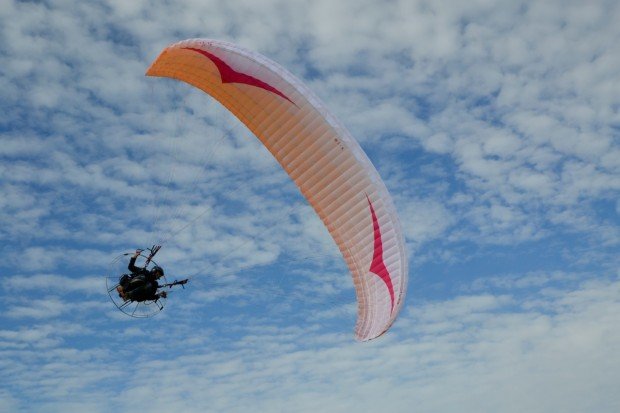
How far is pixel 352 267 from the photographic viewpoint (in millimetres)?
21031

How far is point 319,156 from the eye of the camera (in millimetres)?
19859

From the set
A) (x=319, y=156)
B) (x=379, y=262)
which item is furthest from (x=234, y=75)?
(x=379, y=262)

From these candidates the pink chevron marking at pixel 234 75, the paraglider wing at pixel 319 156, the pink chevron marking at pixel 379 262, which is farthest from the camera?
the pink chevron marking at pixel 379 262

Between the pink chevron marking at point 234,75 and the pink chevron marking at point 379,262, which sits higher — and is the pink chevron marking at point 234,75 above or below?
above

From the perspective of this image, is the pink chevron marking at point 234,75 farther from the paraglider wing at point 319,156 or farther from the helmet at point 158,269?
the helmet at point 158,269

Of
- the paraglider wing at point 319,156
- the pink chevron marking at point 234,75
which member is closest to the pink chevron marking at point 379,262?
the paraglider wing at point 319,156

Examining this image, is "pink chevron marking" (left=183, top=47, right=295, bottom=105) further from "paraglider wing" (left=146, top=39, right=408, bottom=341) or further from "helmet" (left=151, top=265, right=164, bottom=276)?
"helmet" (left=151, top=265, right=164, bottom=276)

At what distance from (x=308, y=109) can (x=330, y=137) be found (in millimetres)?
952

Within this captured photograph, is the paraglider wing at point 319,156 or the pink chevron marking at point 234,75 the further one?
the pink chevron marking at point 234,75

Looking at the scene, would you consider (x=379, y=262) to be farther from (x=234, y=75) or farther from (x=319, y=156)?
(x=234, y=75)

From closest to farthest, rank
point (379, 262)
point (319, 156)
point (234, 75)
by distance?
point (234, 75), point (319, 156), point (379, 262)

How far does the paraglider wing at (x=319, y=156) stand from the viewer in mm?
19281

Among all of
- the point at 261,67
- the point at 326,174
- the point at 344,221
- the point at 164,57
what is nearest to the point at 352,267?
the point at 344,221

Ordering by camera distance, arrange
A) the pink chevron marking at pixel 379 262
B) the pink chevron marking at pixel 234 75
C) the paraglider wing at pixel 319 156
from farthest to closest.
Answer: the pink chevron marking at pixel 379 262
the pink chevron marking at pixel 234 75
the paraglider wing at pixel 319 156
